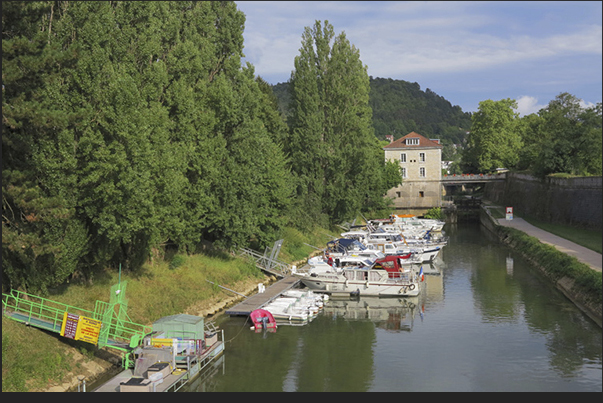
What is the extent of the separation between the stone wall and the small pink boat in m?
35.8

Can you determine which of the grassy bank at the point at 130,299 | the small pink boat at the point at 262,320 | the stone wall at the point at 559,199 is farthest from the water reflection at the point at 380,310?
the stone wall at the point at 559,199

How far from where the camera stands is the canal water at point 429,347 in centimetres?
2428

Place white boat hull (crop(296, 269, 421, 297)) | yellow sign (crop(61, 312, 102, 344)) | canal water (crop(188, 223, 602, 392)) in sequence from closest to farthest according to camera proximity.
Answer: yellow sign (crop(61, 312, 102, 344)) → canal water (crop(188, 223, 602, 392)) → white boat hull (crop(296, 269, 421, 297))

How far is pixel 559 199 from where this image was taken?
66.2m

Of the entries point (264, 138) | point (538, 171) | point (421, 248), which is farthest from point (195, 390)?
point (538, 171)

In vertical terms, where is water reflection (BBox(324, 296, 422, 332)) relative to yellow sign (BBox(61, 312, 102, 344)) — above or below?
below

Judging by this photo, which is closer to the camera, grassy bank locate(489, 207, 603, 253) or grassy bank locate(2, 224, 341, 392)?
grassy bank locate(2, 224, 341, 392)

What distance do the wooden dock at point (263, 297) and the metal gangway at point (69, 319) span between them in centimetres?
805

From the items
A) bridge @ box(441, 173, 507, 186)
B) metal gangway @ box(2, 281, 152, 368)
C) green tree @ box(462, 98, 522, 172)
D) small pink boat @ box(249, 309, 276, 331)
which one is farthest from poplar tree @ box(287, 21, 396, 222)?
green tree @ box(462, 98, 522, 172)

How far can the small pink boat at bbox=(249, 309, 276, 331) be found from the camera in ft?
107

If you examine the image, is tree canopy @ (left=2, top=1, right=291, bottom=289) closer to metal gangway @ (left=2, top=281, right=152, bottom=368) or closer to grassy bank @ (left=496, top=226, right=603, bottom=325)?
metal gangway @ (left=2, top=281, right=152, bottom=368)

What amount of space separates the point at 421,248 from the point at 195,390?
119 feet

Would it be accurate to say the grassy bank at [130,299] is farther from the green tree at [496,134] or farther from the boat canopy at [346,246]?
the green tree at [496,134]

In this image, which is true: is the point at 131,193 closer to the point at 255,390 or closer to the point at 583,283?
the point at 255,390
